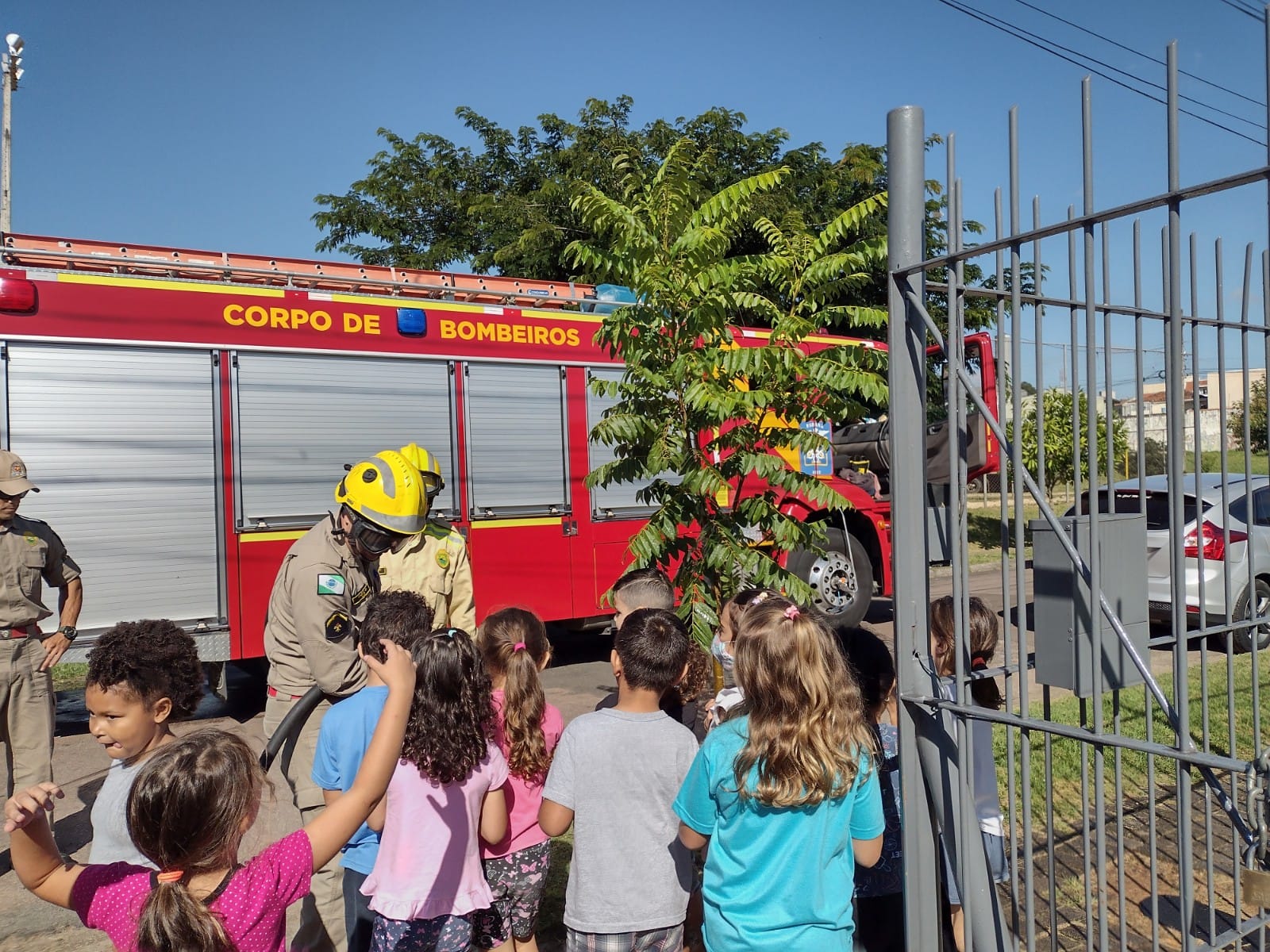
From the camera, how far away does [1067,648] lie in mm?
2354

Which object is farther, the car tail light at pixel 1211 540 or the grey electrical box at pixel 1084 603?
the car tail light at pixel 1211 540

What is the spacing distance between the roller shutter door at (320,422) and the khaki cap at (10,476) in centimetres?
229

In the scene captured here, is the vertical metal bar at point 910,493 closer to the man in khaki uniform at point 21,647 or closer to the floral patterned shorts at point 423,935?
the floral patterned shorts at point 423,935

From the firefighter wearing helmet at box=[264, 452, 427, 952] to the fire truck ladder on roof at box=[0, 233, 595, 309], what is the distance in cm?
408

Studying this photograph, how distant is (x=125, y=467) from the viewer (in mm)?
6645

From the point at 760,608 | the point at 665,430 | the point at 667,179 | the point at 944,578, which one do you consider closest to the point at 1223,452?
the point at 760,608

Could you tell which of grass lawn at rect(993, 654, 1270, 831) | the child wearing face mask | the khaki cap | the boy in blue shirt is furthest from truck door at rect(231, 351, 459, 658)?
grass lawn at rect(993, 654, 1270, 831)

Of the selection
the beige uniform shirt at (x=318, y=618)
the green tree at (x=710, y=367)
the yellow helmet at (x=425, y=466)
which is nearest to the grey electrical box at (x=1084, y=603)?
the green tree at (x=710, y=367)

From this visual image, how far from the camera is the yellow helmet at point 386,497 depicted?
3.64m

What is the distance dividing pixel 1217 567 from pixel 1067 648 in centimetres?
745

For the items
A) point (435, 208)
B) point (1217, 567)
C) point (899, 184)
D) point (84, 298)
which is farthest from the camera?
point (435, 208)

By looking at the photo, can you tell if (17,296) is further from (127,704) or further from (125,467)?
(127,704)

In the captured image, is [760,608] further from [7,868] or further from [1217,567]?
[1217,567]

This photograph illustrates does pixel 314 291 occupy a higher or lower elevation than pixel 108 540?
higher
